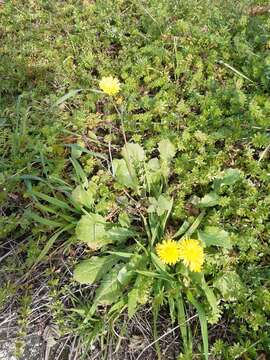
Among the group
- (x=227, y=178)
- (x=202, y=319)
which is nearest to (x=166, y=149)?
(x=227, y=178)

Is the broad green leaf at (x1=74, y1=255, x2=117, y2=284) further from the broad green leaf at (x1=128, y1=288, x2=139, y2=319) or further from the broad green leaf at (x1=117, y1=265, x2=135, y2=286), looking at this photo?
the broad green leaf at (x1=128, y1=288, x2=139, y2=319)

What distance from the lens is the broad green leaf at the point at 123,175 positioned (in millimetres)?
2604

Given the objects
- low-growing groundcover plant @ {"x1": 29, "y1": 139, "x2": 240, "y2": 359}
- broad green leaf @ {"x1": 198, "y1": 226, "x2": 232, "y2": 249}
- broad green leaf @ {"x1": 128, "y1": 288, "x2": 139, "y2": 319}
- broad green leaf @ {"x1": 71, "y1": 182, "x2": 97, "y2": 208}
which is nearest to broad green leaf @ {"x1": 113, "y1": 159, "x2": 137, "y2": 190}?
low-growing groundcover plant @ {"x1": 29, "y1": 139, "x2": 240, "y2": 359}

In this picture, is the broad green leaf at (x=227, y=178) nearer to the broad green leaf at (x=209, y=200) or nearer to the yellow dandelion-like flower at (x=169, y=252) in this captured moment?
the broad green leaf at (x=209, y=200)

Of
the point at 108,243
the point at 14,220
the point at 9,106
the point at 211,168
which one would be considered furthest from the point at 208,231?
the point at 9,106

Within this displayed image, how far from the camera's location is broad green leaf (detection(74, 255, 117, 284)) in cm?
234

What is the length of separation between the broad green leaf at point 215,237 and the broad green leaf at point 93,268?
1.62 ft

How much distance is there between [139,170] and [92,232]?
19.0 inches

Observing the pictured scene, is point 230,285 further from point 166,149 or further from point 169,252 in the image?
point 166,149

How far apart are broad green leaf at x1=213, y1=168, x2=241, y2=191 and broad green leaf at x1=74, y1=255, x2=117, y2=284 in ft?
2.27

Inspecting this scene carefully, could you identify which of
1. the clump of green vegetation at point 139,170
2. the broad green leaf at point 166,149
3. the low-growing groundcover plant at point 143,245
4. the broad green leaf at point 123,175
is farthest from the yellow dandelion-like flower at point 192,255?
the broad green leaf at point 166,149

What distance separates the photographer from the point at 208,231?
234 cm

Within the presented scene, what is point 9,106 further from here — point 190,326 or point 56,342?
point 190,326

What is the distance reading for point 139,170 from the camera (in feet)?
8.71
